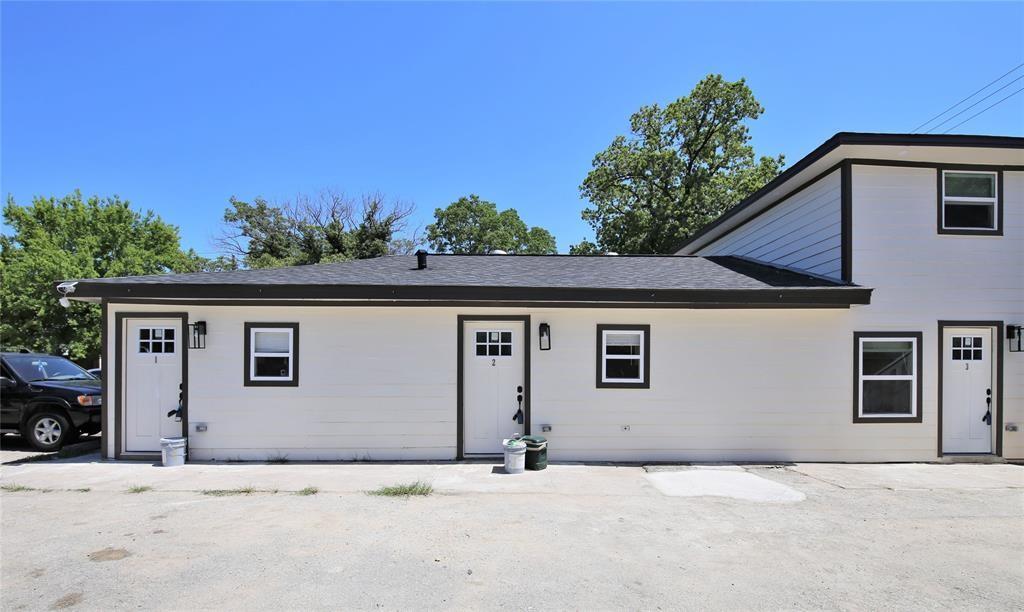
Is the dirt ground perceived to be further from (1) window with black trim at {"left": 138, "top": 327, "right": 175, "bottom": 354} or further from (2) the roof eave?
(2) the roof eave

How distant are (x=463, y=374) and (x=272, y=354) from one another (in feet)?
9.82

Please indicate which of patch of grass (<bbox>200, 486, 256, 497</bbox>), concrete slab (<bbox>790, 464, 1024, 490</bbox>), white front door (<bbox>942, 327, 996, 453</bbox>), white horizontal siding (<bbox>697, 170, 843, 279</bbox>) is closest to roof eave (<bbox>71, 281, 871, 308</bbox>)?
white horizontal siding (<bbox>697, 170, 843, 279</bbox>)

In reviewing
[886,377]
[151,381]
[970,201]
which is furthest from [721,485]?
[151,381]

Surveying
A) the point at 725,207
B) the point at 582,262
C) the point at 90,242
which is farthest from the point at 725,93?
the point at 90,242

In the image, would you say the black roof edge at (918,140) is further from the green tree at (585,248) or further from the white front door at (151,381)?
the green tree at (585,248)

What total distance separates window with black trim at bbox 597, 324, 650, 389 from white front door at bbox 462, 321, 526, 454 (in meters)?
1.27

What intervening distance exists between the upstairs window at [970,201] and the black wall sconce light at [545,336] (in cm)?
666

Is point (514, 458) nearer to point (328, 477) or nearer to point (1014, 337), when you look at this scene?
point (328, 477)

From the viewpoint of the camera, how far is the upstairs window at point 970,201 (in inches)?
321

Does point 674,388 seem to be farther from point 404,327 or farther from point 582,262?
point 404,327

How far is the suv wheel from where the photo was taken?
8.51 meters

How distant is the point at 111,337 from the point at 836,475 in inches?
435

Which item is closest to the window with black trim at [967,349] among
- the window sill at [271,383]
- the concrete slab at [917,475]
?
the concrete slab at [917,475]

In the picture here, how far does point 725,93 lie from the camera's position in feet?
84.0
